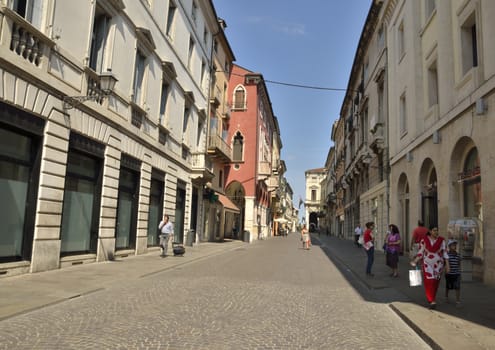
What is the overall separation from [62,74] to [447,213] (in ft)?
42.0

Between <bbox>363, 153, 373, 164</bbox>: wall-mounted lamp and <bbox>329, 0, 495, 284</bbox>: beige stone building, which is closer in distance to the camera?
<bbox>329, 0, 495, 284</bbox>: beige stone building

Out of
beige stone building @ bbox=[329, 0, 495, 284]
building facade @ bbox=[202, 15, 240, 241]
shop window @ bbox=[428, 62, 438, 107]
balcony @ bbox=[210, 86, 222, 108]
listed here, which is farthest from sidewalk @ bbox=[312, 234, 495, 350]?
balcony @ bbox=[210, 86, 222, 108]

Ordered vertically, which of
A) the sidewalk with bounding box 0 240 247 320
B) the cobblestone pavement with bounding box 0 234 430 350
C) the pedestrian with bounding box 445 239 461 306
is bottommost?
the cobblestone pavement with bounding box 0 234 430 350

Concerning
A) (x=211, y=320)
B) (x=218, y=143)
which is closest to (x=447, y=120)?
(x=211, y=320)

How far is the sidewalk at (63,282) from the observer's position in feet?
24.5

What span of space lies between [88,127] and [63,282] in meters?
5.37

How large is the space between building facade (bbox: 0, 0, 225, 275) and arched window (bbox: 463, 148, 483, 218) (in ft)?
36.5

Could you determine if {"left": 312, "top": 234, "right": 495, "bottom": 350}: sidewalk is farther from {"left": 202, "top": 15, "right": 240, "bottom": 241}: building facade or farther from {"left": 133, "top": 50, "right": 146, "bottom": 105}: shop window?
{"left": 202, "top": 15, "right": 240, "bottom": 241}: building facade

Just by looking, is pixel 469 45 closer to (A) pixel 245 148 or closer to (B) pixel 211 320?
(B) pixel 211 320

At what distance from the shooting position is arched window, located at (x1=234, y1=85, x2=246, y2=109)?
44.0m

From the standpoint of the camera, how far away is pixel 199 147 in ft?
95.8

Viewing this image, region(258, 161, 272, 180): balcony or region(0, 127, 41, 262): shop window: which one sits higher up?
region(258, 161, 272, 180): balcony

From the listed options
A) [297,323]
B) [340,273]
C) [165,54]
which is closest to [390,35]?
[165,54]

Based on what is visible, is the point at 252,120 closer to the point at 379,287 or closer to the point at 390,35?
the point at 390,35
